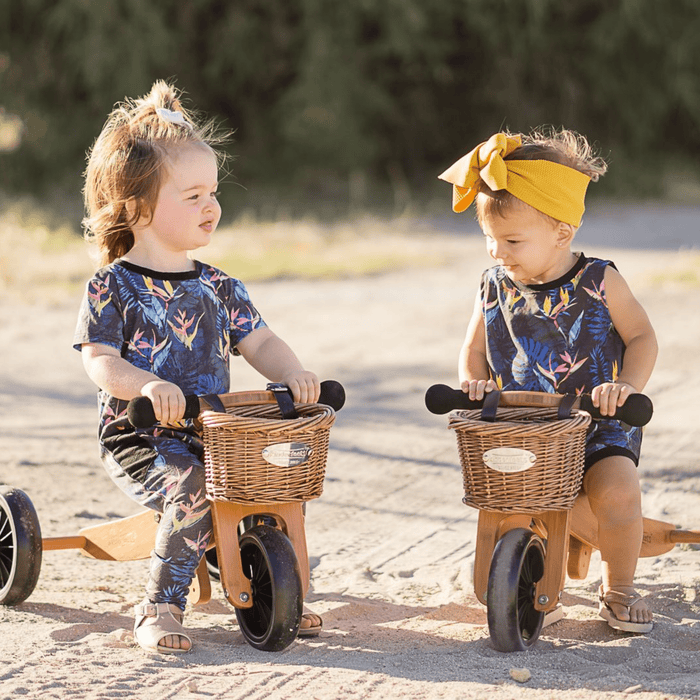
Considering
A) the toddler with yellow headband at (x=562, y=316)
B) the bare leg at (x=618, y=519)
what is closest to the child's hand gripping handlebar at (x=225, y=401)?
the toddler with yellow headband at (x=562, y=316)

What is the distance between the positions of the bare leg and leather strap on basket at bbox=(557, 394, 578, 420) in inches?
13.1

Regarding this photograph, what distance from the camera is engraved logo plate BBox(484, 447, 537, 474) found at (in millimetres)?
3127

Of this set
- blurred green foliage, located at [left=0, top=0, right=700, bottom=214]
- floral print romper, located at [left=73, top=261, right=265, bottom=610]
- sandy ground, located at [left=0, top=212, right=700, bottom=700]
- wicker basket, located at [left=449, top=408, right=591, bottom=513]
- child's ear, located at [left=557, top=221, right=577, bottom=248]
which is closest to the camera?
sandy ground, located at [left=0, top=212, right=700, bottom=700]

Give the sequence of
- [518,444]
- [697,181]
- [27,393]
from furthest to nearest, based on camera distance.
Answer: [697,181], [27,393], [518,444]

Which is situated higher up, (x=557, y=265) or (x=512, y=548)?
(x=557, y=265)

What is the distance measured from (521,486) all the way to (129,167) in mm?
1579

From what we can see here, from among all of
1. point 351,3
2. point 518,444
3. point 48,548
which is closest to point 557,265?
point 518,444

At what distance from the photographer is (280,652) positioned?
3273mm

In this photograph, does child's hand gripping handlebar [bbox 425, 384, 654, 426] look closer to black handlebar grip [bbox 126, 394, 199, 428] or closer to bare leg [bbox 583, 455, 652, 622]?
bare leg [bbox 583, 455, 652, 622]

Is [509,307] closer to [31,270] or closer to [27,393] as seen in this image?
[27,393]

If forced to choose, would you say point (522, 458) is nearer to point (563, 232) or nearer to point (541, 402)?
point (541, 402)

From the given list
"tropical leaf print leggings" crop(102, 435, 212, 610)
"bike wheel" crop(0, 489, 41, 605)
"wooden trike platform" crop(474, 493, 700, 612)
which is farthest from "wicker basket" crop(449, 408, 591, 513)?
"bike wheel" crop(0, 489, 41, 605)

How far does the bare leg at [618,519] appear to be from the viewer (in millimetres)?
3385

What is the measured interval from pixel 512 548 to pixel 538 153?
1.22 metres
